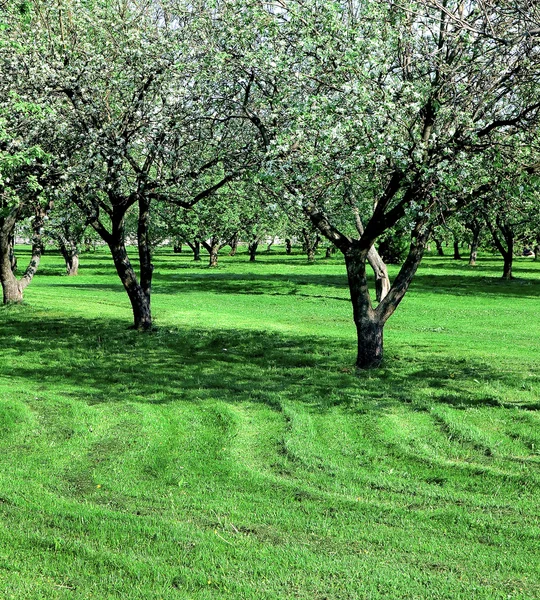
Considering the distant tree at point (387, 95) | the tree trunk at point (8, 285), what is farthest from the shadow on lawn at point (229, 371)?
the tree trunk at point (8, 285)

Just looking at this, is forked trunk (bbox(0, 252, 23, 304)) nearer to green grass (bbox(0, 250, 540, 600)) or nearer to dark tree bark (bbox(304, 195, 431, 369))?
green grass (bbox(0, 250, 540, 600))

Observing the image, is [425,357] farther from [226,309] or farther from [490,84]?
[226,309]

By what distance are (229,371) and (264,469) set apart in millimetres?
7425

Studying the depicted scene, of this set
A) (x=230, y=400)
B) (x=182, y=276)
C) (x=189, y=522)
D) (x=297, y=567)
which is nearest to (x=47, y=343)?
(x=230, y=400)

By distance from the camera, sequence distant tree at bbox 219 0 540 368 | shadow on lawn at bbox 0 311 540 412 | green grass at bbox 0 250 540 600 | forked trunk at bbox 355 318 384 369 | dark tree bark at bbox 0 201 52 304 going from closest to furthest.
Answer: green grass at bbox 0 250 540 600 → distant tree at bbox 219 0 540 368 → shadow on lawn at bbox 0 311 540 412 → forked trunk at bbox 355 318 384 369 → dark tree bark at bbox 0 201 52 304

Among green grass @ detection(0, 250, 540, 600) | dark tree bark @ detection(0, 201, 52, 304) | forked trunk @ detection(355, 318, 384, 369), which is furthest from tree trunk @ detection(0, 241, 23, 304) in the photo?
forked trunk @ detection(355, 318, 384, 369)

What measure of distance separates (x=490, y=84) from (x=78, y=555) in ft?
34.6

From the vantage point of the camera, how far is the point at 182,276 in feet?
187

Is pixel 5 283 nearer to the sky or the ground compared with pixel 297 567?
nearer to the sky

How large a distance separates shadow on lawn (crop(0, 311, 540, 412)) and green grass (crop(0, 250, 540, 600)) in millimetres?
96

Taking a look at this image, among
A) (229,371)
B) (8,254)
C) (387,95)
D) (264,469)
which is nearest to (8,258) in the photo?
(8,254)

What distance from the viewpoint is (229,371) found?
57.2 feet

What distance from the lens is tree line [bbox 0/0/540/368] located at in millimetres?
12523

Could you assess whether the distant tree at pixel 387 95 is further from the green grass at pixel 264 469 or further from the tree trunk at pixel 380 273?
the tree trunk at pixel 380 273
